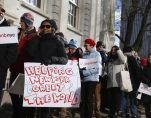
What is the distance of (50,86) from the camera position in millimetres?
7520

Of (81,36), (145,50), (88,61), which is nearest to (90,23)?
(81,36)

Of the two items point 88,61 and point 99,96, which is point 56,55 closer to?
point 88,61

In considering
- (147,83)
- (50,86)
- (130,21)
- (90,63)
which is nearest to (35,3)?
(147,83)

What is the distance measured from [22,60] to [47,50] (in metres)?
0.50

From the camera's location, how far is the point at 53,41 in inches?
290

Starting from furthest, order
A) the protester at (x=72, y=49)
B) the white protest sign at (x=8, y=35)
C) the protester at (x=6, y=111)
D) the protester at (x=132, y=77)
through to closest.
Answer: the protester at (x=132, y=77) → the protester at (x=72, y=49) → the protester at (x=6, y=111) → the white protest sign at (x=8, y=35)

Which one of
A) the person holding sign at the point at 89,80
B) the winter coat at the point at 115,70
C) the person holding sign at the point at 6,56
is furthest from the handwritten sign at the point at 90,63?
the person holding sign at the point at 6,56

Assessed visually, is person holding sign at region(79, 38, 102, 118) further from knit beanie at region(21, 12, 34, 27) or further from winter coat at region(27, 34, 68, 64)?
knit beanie at region(21, 12, 34, 27)

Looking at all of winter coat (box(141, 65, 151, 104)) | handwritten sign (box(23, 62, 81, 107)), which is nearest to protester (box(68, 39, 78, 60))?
winter coat (box(141, 65, 151, 104))

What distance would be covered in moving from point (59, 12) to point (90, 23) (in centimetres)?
427

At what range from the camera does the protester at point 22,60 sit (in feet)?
24.5

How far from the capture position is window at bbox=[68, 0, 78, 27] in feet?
66.8

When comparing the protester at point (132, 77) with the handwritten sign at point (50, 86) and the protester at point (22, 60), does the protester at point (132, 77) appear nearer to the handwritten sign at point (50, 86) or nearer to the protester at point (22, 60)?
the handwritten sign at point (50, 86)

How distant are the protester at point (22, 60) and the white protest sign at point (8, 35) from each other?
52 centimetres
